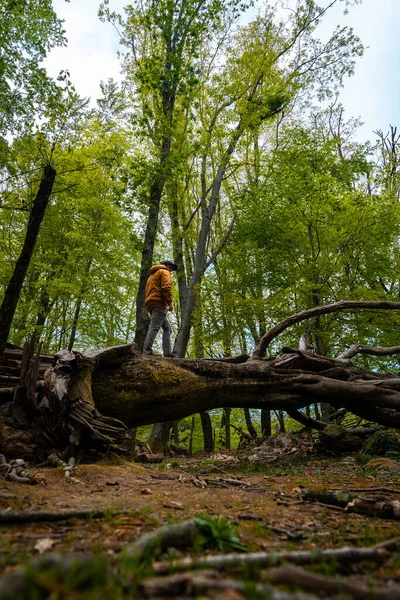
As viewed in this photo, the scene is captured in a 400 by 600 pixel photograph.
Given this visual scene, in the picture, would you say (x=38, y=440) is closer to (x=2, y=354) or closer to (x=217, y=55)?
(x=2, y=354)

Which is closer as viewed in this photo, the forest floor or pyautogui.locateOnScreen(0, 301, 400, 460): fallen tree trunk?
the forest floor

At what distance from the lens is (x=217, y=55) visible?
57.1 ft

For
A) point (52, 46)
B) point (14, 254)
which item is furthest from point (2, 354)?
point (14, 254)

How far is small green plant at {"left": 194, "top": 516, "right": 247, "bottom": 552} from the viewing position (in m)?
2.07

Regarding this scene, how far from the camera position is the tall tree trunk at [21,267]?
23.8 ft

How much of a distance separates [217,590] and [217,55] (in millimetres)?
20517

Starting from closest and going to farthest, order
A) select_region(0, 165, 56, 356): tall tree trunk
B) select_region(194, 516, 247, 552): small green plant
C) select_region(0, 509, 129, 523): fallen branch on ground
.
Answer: select_region(194, 516, 247, 552): small green plant, select_region(0, 509, 129, 523): fallen branch on ground, select_region(0, 165, 56, 356): tall tree trunk

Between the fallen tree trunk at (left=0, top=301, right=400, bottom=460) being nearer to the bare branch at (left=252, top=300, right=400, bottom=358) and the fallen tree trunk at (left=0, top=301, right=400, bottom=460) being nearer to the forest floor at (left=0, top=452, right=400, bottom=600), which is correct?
the bare branch at (left=252, top=300, right=400, bottom=358)

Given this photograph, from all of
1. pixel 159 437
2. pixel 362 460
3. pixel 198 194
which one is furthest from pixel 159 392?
pixel 198 194

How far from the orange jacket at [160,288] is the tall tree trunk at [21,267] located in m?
2.87

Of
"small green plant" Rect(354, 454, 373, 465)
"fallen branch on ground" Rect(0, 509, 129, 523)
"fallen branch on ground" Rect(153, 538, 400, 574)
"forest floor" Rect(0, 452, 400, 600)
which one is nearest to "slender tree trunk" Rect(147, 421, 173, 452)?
"small green plant" Rect(354, 454, 373, 465)

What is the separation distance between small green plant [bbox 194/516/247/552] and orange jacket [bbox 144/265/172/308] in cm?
719

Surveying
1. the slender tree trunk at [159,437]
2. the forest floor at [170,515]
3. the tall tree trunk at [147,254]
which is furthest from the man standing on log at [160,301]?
the forest floor at [170,515]

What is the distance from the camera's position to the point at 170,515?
2.68m
